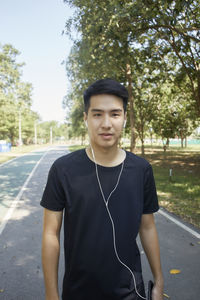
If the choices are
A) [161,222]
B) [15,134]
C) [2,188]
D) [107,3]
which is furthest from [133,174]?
[15,134]

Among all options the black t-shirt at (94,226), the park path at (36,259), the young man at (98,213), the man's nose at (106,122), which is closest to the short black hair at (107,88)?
the young man at (98,213)

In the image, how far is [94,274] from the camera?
162cm

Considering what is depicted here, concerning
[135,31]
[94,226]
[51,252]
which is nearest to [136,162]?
[94,226]

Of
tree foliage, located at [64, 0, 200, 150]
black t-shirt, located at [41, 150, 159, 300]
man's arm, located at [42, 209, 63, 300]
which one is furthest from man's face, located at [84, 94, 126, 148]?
tree foliage, located at [64, 0, 200, 150]

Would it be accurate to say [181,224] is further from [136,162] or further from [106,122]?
[106,122]

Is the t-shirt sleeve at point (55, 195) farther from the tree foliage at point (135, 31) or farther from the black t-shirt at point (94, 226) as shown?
the tree foliage at point (135, 31)

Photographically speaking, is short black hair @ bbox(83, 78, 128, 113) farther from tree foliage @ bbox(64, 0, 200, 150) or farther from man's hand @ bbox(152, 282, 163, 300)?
tree foliage @ bbox(64, 0, 200, 150)

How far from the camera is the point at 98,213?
1.65m

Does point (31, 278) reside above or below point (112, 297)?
below

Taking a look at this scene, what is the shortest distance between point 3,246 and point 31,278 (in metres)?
1.42

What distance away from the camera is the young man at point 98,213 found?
1.64 metres

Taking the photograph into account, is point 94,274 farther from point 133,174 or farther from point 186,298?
point 186,298

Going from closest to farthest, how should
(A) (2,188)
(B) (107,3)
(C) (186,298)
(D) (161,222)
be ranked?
(C) (186,298), (D) (161,222), (B) (107,3), (A) (2,188)

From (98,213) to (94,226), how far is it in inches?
3.1
